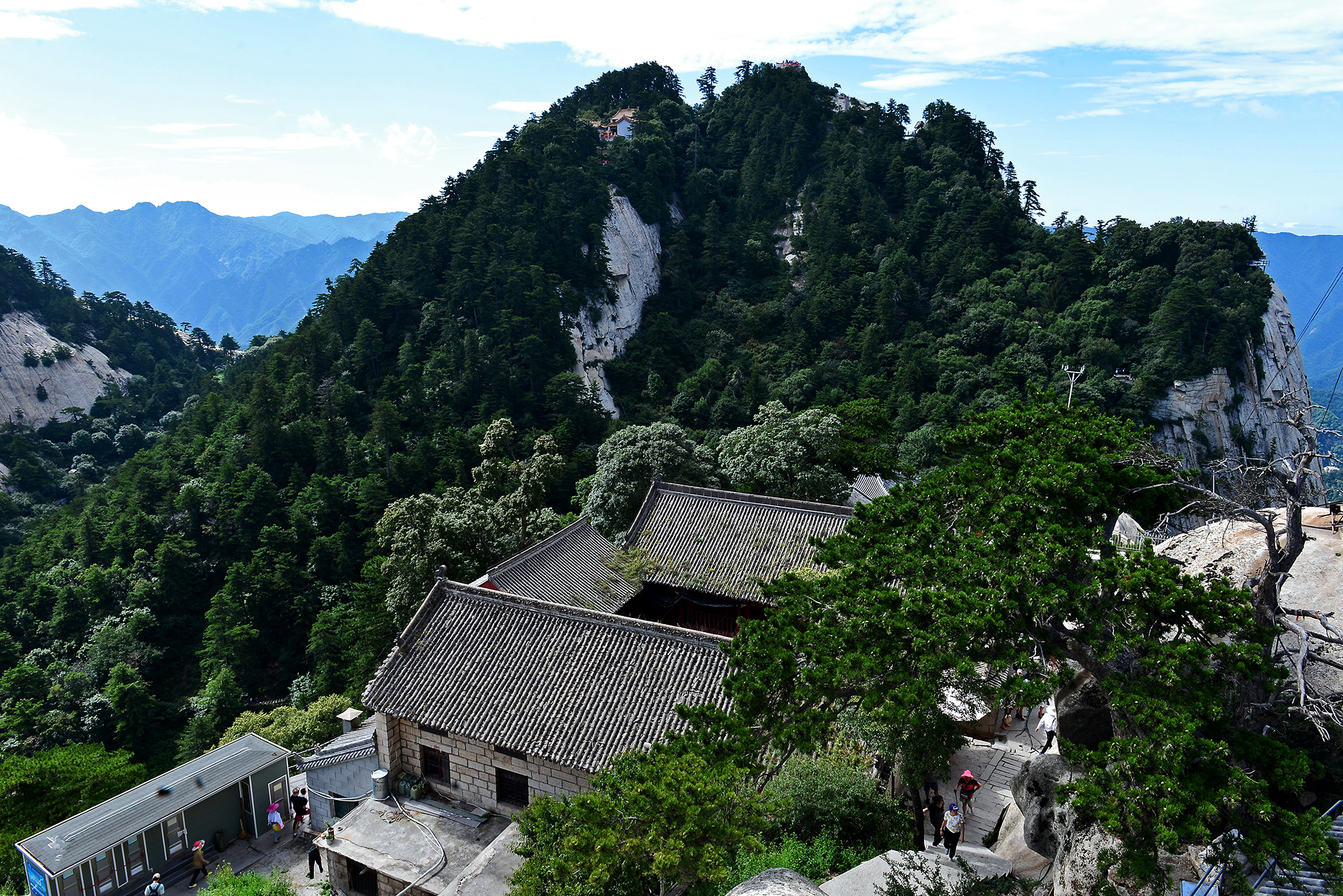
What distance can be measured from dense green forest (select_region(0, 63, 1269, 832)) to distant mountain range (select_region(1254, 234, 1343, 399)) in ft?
251

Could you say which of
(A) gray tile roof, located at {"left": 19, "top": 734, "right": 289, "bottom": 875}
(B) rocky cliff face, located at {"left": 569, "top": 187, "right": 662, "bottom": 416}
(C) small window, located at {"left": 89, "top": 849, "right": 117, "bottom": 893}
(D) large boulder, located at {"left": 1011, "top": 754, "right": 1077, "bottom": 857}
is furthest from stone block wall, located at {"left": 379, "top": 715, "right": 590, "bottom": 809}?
(B) rocky cliff face, located at {"left": 569, "top": 187, "right": 662, "bottom": 416}

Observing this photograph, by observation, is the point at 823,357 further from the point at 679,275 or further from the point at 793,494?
the point at 793,494

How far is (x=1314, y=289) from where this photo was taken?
146250 mm

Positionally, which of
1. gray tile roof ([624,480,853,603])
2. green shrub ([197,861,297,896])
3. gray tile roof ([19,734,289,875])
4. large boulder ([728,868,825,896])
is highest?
large boulder ([728,868,825,896])

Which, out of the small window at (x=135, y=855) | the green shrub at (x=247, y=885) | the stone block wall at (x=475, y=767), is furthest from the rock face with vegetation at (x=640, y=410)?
the small window at (x=135, y=855)

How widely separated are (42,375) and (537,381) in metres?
64.8

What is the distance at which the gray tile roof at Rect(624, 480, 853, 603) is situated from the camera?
26125mm

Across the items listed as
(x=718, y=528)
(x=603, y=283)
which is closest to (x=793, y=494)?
(x=718, y=528)

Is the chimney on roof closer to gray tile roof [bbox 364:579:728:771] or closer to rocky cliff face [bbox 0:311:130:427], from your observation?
gray tile roof [bbox 364:579:728:771]

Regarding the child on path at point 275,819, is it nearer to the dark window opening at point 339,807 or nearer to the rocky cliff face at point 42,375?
the dark window opening at point 339,807

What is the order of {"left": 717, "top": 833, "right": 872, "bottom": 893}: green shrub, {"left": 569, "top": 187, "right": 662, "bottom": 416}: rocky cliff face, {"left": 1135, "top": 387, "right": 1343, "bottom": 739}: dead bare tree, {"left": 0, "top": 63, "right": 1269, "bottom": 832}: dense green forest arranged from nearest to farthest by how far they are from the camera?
{"left": 1135, "top": 387, "right": 1343, "bottom": 739}: dead bare tree, {"left": 717, "top": 833, "right": 872, "bottom": 893}: green shrub, {"left": 0, "top": 63, "right": 1269, "bottom": 832}: dense green forest, {"left": 569, "top": 187, "right": 662, "bottom": 416}: rocky cliff face

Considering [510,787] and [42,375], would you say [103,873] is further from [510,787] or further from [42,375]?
[42,375]

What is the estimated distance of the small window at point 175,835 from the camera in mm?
18594

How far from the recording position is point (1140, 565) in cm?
1005
